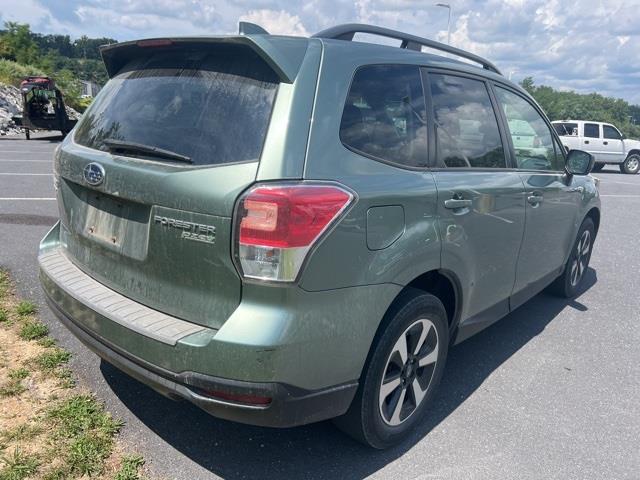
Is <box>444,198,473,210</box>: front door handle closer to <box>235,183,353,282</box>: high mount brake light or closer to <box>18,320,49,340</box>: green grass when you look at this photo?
<box>235,183,353,282</box>: high mount brake light

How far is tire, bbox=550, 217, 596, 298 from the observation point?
4930 mm

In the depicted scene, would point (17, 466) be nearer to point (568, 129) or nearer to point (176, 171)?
point (176, 171)

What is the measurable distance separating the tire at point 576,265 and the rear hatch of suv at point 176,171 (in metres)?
3.71

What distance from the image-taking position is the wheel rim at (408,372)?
8.58ft

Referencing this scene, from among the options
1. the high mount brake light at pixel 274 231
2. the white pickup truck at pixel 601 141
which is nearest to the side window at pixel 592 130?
the white pickup truck at pixel 601 141

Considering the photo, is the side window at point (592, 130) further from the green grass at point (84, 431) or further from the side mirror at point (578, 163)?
the green grass at point (84, 431)

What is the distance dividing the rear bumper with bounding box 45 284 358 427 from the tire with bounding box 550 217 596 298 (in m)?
3.40

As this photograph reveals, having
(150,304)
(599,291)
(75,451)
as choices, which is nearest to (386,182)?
(150,304)

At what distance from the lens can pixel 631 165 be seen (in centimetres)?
2156

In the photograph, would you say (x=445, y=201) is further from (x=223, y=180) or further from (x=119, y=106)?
(x=119, y=106)

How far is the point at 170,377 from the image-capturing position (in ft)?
7.02

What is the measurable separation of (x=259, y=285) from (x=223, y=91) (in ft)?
2.77

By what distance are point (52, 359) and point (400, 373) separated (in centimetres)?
210

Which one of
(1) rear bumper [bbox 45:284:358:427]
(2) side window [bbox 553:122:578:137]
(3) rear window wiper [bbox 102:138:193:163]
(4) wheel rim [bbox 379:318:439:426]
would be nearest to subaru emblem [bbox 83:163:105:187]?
(3) rear window wiper [bbox 102:138:193:163]
